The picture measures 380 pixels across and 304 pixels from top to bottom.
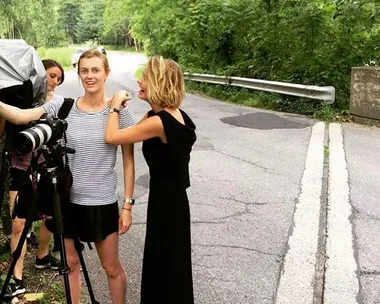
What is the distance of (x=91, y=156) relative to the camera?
2.74 metres

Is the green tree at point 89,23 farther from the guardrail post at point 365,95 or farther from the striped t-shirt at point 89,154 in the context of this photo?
the striped t-shirt at point 89,154

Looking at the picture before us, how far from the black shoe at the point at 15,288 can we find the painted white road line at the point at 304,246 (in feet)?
6.10

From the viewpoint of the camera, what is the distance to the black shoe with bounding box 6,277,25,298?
128 inches

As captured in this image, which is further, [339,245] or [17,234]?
[339,245]

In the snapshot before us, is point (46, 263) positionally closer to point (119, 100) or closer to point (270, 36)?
point (119, 100)

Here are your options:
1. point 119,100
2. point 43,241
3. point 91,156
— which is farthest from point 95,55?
point 43,241

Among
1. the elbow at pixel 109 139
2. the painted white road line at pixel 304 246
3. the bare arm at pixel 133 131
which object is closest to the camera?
the bare arm at pixel 133 131

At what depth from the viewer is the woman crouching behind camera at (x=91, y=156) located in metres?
2.73

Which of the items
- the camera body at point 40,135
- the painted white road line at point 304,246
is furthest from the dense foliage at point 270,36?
the camera body at point 40,135

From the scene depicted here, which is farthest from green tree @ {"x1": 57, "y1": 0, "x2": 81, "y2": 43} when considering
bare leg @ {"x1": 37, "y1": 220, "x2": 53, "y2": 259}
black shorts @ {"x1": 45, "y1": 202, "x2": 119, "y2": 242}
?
black shorts @ {"x1": 45, "y1": 202, "x2": 119, "y2": 242}

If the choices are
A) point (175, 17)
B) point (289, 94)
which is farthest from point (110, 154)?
point (175, 17)

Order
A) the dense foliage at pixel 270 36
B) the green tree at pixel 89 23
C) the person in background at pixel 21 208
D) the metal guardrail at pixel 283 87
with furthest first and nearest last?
the green tree at pixel 89 23 < the dense foliage at pixel 270 36 < the metal guardrail at pixel 283 87 < the person in background at pixel 21 208

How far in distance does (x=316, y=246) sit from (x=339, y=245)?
213 millimetres

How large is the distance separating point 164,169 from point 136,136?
0.25 meters
